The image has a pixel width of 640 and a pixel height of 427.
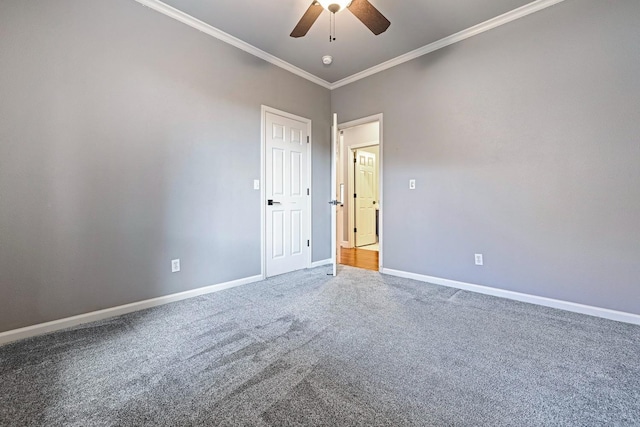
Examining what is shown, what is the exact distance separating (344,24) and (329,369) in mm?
3035

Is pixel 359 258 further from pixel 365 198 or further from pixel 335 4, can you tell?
pixel 335 4

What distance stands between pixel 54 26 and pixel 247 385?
2808 millimetres

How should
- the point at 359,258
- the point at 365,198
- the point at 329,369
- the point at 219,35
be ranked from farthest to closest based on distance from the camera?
the point at 365,198
the point at 359,258
the point at 219,35
the point at 329,369

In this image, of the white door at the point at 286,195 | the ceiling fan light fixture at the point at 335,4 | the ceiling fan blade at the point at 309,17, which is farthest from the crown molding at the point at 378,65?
the ceiling fan light fixture at the point at 335,4

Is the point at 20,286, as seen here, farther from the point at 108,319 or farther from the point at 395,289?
the point at 395,289

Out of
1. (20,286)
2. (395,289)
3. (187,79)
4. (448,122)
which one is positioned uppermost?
(187,79)

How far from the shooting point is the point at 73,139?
6.73 feet

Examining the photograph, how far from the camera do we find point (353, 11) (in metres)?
1.99

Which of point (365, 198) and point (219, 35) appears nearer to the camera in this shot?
point (219, 35)

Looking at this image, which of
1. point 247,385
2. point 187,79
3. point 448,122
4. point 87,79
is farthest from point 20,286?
point 448,122

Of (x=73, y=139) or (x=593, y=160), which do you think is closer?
(x=73, y=139)

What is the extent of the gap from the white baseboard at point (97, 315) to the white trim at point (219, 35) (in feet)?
8.64

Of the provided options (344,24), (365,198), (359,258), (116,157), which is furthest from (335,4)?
(365,198)

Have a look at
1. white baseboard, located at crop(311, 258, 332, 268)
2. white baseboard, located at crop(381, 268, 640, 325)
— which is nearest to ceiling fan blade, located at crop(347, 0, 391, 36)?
white baseboard, located at crop(381, 268, 640, 325)
